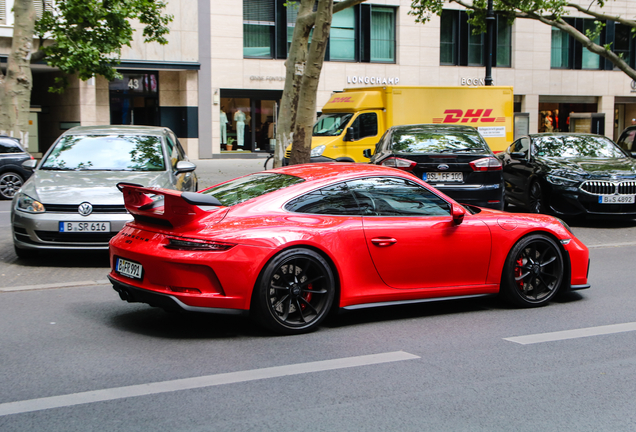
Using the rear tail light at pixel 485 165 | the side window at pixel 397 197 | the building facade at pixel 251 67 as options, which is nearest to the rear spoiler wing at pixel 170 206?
the side window at pixel 397 197

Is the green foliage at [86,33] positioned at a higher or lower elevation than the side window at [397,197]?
higher

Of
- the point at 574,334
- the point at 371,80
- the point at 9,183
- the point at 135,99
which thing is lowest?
the point at 574,334

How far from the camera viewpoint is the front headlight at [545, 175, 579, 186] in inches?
480

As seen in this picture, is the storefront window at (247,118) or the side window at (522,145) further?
the storefront window at (247,118)

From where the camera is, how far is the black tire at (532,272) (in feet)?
20.6

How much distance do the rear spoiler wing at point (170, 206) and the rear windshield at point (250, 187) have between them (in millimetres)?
226

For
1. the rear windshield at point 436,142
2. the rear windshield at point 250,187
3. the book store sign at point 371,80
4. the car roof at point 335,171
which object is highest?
the book store sign at point 371,80

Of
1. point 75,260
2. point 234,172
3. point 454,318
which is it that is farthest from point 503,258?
point 234,172

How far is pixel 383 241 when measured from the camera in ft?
18.7

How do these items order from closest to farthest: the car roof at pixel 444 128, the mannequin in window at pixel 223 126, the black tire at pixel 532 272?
the black tire at pixel 532 272 → the car roof at pixel 444 128 → the mannequin in window at pixel 223 126

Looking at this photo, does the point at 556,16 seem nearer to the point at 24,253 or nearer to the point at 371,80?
the point at 371,80

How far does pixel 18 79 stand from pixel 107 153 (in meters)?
9.99

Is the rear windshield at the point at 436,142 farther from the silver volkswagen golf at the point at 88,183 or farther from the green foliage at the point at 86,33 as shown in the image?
the green foliage at the point at 86,33

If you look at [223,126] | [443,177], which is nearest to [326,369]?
[443,177]
